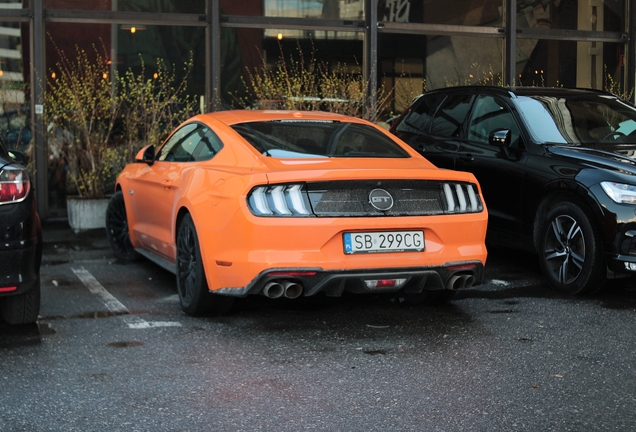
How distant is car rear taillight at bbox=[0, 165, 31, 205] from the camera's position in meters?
→ 5.21

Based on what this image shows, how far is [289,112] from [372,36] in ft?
21.9

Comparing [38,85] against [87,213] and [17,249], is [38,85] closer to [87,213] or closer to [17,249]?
[87,213]

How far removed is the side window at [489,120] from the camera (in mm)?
7906

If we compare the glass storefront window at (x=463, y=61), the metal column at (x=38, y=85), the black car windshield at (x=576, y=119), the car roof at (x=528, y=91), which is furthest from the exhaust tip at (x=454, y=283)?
the glass storefront window at (x=463, y=61)

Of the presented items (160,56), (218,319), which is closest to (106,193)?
(160,56)

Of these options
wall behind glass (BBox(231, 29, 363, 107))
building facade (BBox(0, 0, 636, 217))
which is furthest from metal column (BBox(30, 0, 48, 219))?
wall behind glass (BBox(231, 29, 363, 107))

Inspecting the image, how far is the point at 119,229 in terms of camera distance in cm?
895

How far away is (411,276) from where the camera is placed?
548 centimetres

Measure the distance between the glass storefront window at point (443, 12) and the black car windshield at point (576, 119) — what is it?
5831mm

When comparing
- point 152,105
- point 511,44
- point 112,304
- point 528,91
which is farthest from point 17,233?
point 511,44

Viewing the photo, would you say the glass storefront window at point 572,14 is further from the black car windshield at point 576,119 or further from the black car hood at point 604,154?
the black car hood at point 604,154

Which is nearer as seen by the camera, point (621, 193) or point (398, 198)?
point (398, 198)

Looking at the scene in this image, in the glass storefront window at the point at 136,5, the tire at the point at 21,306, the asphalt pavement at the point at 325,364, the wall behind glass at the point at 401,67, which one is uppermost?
the glass storefront window at the point at 136,5

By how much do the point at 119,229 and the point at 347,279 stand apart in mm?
4202
